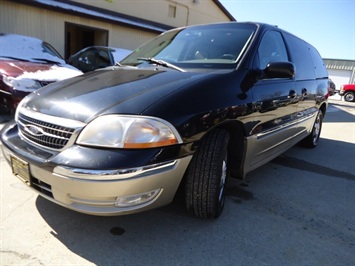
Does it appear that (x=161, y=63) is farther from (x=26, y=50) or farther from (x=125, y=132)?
(x=26, y=50)

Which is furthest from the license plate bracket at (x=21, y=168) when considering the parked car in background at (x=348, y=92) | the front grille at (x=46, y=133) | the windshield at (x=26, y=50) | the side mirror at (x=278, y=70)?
the parked car in background at (x=348, y=92)

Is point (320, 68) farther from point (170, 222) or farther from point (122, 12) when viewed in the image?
point (122, 12)

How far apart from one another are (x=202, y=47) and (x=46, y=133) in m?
1.70

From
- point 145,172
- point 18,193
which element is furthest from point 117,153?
point 18,193

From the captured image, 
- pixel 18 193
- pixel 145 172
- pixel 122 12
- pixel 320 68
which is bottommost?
pixel 18 193

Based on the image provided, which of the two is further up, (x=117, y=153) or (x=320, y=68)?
(x=320, y=68)

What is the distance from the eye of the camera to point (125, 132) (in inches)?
70.1

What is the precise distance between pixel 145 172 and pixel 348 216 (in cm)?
210

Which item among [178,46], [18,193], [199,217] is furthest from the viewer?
[178,46]

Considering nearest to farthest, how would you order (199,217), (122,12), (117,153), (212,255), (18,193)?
1. (117,153)
2. (212,255)
3. (199,217)
4. (18,193)
5. (122,12)

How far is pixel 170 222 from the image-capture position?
2357 millimetres

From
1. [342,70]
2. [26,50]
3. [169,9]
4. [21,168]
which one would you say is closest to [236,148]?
[21,168]

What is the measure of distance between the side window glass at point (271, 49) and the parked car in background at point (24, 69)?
3.47 m

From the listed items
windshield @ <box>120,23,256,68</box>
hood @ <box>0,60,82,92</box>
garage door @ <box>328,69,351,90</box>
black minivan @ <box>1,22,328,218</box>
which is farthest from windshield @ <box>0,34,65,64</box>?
garage door @ <box>328,69,351,90</box>
